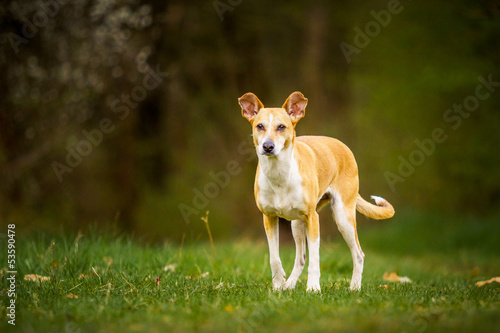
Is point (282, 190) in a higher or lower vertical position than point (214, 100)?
lower

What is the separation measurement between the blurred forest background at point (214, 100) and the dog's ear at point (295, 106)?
5.81 metres

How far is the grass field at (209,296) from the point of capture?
353 cm

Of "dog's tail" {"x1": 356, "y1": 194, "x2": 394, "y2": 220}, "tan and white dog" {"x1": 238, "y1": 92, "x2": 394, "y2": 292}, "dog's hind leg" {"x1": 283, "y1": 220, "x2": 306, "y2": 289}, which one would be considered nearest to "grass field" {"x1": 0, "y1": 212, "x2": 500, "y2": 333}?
"dog's hind leg" {"x1": 283, "y1": 220, "x2": 306, "y2": 289}

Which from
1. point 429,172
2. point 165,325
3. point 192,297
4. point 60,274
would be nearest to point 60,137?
point 60,274

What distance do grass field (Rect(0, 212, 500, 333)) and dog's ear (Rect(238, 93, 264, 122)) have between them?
1829mm

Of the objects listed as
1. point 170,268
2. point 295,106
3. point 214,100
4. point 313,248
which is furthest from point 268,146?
point 214,100

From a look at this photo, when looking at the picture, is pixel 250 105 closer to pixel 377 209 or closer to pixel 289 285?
pixel 289 285

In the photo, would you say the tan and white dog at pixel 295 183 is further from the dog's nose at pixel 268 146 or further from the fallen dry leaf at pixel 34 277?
the fallen dry leaf at pixel 34 277

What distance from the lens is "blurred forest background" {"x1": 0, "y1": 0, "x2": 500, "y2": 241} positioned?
1069 cm

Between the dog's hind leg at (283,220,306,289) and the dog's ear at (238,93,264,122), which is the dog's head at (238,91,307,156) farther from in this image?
the dog's hind leg at (283,220,306,289)

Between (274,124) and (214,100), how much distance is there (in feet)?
Result: 22.5

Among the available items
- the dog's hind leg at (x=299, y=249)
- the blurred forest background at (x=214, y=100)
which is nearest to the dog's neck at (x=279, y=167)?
the dog's hind leg at (x=299, y=249)

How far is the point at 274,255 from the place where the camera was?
539cm

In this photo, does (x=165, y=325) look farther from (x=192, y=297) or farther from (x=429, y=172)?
(x=429, y=172)
